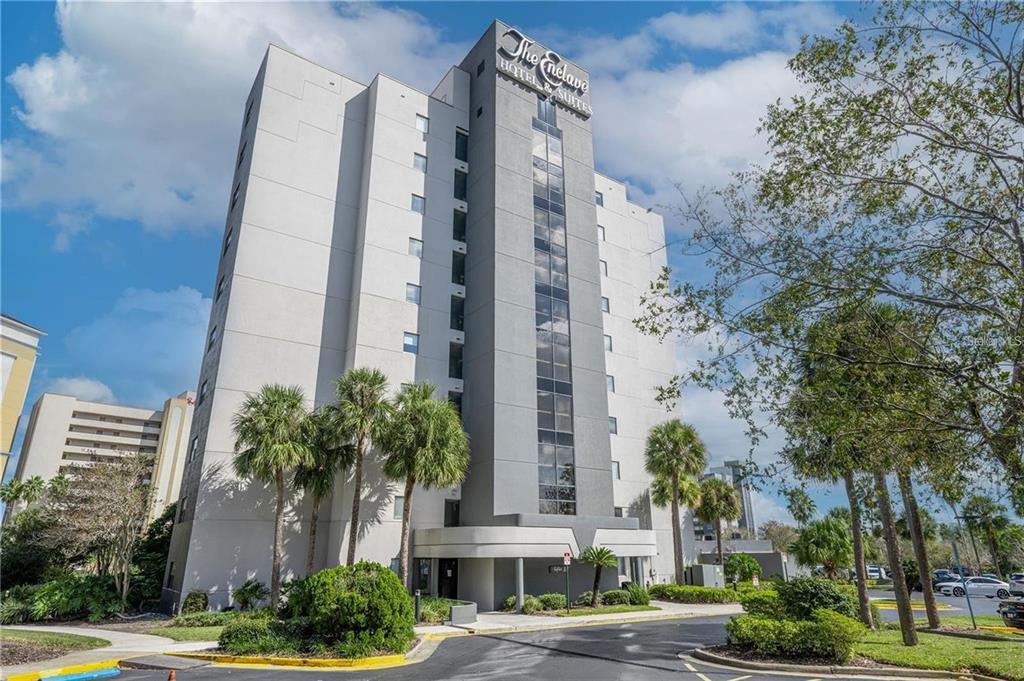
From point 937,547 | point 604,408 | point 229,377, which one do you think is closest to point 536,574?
point 604,408

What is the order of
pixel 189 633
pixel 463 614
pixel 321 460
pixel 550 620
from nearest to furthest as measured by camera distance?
pixel 189 633 < pixel 463 614 < pixel 550 620 < pixel 321 460

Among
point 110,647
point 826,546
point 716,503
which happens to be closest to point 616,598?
point 826,546

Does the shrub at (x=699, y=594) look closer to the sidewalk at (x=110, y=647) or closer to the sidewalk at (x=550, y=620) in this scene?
the sidewalk at (x=550, y=620)

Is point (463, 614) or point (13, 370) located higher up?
point (13, 370)

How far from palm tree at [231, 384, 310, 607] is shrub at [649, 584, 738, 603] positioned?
22152 mm

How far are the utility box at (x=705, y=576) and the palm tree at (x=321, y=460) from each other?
2421 cm

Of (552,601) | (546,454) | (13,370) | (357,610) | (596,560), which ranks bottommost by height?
(552,601)

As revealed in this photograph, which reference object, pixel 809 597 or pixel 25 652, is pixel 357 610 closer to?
pixel 25 652

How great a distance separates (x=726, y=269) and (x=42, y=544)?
118ft

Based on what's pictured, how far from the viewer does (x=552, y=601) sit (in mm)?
28672

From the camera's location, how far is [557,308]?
3659 centimetres

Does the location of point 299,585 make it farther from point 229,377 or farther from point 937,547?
point 937,547

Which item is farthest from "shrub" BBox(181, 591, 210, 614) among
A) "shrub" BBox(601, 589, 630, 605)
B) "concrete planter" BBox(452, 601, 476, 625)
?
"shrub" BBox(601, 589, 630, 605)

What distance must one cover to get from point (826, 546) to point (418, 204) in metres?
31.6
